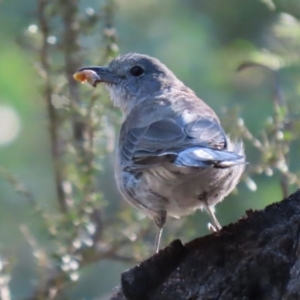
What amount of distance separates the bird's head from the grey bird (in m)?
0.28

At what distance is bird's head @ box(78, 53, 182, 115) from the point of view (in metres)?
4.95

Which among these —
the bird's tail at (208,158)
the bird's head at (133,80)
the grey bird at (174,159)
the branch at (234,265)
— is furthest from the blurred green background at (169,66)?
the branch at (234,265)

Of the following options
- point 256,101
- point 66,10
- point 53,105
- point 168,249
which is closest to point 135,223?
point 53,105

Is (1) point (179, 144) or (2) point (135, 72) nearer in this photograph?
(1) point (179, 144)

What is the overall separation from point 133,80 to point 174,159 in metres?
1.72

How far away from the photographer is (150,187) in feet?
12.4

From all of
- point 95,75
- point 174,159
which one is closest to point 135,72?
point 95,75

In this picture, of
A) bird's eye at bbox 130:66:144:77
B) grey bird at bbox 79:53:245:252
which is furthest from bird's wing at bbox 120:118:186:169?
bird's eye at bbox 130:66:144:77

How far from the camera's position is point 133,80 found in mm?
5012

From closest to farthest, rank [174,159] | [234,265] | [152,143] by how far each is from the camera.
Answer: [234,265], [174,159], [152,143]

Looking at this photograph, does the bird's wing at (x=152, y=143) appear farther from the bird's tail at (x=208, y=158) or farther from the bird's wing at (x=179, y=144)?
the bird's tail at (x=208, y=158)

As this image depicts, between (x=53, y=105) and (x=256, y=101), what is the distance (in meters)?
2.79

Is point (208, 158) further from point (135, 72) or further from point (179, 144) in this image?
point (135, 72)

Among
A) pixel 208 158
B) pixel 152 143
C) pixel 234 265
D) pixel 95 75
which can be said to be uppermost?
pixel 95 75
